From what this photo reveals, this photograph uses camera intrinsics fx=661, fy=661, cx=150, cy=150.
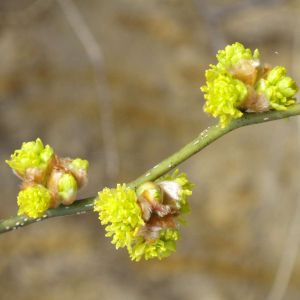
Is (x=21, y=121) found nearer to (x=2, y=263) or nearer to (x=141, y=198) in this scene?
(x=2, y=263)

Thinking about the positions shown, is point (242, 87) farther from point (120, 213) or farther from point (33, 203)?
point (33, 203)

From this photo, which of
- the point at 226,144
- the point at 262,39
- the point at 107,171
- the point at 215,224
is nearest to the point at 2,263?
the point at 107,171

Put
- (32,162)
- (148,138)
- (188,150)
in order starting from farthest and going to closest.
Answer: (148,138) < (32,162) < (188,150)

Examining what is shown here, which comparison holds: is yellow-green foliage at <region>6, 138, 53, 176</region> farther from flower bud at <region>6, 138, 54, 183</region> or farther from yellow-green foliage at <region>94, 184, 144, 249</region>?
yellow-green foliage at <region>94, 184, 144, 249</region>

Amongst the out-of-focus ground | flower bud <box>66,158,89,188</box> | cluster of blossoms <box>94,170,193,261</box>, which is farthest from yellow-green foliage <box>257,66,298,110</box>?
the out-of-focus ground

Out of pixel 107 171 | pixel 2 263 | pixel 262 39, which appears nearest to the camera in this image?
pixel 2 263

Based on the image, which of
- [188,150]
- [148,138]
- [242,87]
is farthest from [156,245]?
[148,138]

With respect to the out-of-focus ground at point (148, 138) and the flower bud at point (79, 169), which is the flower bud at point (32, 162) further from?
the out-of-focus ground at point (148, 138)
